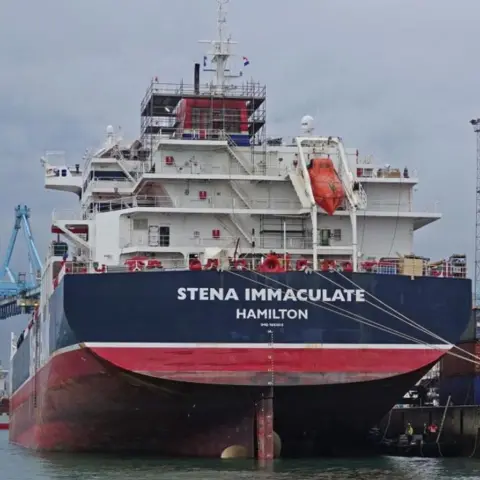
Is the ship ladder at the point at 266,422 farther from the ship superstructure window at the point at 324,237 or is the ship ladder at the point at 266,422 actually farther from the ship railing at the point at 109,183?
the ship railing at the point at 109,183

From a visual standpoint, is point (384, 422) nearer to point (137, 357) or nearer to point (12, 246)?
point (137, 357)

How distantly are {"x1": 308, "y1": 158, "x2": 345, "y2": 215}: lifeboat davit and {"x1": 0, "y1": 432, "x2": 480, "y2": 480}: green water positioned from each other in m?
6.54

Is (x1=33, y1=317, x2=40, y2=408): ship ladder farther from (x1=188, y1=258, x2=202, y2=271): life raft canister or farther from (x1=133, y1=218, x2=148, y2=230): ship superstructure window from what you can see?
(x1=188, y1=258, x2=202, y2=271): life raft canister

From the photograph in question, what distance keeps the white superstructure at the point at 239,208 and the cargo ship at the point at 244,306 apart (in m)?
0.05

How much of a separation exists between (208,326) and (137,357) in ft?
5.76

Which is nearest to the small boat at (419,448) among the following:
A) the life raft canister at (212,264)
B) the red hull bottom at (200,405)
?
the red hull bottom at (200,405)

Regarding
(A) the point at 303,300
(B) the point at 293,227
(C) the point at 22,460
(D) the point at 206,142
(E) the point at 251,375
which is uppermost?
(D) the point at 206,142

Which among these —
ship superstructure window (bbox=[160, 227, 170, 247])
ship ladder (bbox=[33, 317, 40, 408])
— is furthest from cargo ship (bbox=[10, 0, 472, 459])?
ship ladder (bbox=[33, 317, 40, 408])

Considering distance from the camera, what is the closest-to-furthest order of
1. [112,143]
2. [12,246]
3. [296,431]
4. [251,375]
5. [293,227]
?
[251,375] < [296,431] < [293,227] < [112,143] < [12,246]

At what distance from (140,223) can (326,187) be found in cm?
498

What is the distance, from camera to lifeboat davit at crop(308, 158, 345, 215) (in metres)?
30.3

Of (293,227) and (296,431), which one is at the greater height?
(293,227)

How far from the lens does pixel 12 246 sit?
103m

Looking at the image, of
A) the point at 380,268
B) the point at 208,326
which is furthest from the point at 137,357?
the point at 380,268
